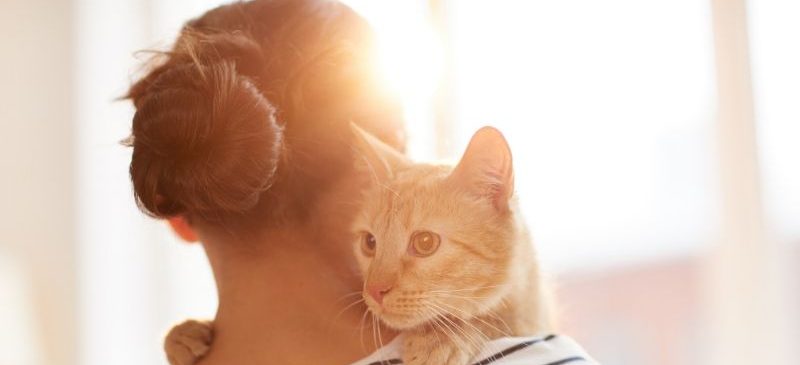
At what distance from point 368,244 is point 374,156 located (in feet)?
0.50

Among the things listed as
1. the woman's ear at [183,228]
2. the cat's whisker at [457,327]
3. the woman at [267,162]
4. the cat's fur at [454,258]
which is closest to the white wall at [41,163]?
the woman's ear at [183,228]

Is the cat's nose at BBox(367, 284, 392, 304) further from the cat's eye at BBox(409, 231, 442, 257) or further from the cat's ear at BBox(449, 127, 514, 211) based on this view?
the cat's ear at BBox(449, 127, 514, 211)

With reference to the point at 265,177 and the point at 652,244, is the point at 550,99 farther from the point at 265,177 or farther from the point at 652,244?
the point at 265,177

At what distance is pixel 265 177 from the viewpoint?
1037 millimetres

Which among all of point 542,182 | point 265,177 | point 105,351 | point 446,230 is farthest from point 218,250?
point 105,351

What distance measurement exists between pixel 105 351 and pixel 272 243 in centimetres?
201

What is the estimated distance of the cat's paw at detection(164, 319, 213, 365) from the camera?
121 cm

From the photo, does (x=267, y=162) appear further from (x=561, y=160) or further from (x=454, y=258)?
(x=561, y=160)

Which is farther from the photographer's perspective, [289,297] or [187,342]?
[187,342]

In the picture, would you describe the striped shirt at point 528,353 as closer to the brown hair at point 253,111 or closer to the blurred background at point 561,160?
the brown hair at point 253,111

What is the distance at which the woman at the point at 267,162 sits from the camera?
40.5 inches

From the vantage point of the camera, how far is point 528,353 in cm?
101

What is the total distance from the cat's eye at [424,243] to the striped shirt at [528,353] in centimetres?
15


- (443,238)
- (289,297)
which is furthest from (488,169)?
(289,297)
